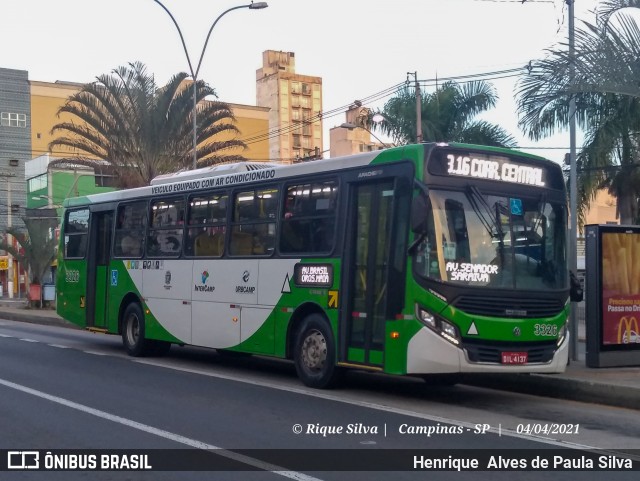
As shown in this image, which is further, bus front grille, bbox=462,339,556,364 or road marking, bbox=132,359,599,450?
bus front grille, bbox=462,339,556,364

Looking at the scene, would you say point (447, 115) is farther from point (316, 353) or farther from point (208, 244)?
point (316, 353)

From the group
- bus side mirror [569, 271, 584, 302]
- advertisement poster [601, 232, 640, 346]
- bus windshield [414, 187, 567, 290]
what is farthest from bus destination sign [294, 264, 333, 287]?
advertisement poster [601, 232, 640, 346]

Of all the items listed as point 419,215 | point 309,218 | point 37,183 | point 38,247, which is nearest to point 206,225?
point 309,218

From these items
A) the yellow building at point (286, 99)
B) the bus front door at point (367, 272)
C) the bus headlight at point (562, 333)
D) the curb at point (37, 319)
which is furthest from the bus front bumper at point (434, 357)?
the yellow building at point (286, 99)

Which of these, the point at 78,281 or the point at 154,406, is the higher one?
the point at 78,281

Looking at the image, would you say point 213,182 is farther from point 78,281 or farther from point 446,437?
point 446,437

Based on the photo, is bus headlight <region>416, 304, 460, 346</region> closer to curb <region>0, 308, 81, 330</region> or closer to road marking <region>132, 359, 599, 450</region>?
road marking <region>132, 359, 599, 450</region>

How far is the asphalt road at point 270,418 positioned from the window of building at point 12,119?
58.1 meters

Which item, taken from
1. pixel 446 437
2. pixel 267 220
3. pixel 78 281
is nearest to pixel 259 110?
pixel 78 281

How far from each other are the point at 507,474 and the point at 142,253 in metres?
11.1

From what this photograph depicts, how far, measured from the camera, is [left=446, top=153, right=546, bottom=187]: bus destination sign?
37.1ft

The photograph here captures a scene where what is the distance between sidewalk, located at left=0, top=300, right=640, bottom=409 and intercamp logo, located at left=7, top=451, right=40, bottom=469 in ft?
23.8

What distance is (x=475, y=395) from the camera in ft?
41.0

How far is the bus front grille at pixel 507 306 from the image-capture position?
431 inches
